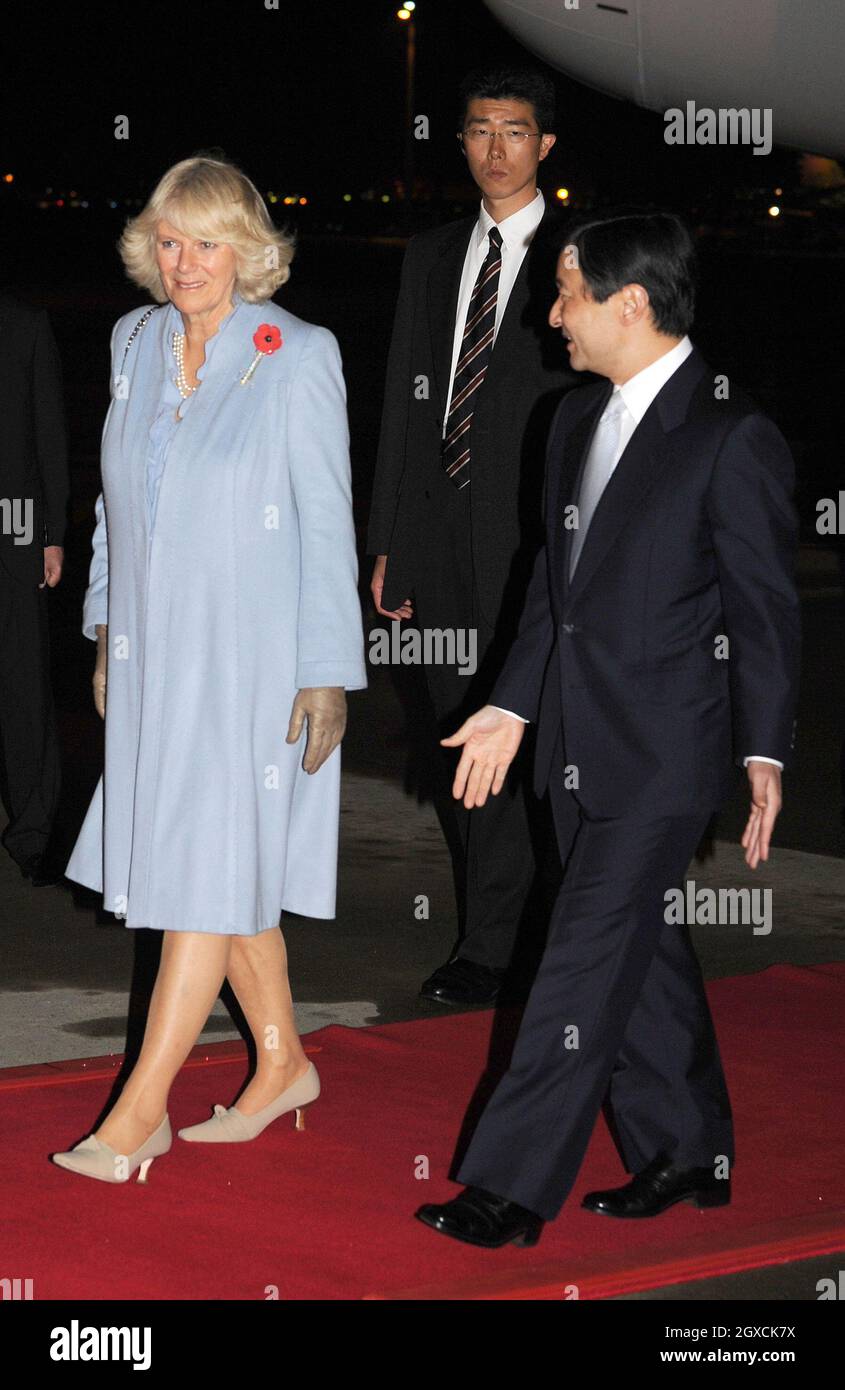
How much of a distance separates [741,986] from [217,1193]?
6.24 feet

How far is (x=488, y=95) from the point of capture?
16.8 feet

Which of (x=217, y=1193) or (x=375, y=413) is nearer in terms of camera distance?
(x=217, y=1193)

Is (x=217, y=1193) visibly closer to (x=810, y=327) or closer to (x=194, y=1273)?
(x=194, y=1273)

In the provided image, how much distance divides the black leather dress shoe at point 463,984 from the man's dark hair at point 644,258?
215 centimetres

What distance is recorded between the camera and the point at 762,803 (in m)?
3.42

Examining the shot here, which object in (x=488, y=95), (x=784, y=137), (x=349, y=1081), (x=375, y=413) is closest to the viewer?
(x=349, y=1081)

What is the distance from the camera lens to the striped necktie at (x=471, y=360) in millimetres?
5199

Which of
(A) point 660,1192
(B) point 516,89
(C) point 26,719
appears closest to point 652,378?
(A) point 660,1192

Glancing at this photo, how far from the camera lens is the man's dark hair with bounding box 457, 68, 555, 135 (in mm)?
5098

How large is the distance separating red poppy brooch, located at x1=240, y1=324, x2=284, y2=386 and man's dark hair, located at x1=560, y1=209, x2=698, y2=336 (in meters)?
0.59

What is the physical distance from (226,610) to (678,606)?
82 cm

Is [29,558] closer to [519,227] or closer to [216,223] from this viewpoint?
[519,227]
